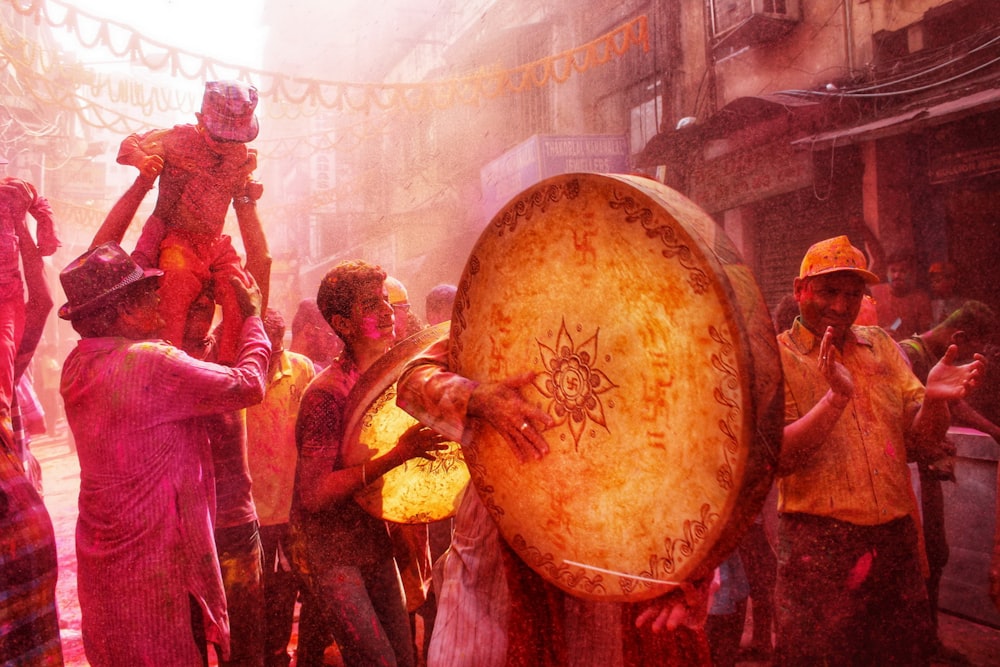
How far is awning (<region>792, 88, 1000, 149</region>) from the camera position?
6.23 m

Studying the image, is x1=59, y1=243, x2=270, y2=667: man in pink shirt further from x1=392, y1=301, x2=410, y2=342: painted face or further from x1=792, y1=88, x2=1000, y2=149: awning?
x1=792, y1=88, x2=1000, y2=149: awning

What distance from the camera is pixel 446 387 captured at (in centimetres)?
158

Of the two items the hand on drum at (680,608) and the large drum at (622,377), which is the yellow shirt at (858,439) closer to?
Answer: the hand on drum at (680,608)

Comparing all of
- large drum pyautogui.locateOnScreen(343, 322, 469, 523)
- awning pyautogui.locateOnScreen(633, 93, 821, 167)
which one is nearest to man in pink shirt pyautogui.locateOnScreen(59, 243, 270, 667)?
large drum pyautogui.locateOnScreen(343, 322, 469, 523)

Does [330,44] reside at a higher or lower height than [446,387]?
higher

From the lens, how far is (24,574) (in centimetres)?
231

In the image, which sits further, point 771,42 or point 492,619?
point 771,42

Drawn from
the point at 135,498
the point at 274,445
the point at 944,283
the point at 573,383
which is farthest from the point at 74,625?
the point at 944,283

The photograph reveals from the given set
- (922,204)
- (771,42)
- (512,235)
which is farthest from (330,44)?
(512,235)

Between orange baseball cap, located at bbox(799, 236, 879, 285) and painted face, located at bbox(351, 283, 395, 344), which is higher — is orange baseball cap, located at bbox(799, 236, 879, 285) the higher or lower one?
the higher one

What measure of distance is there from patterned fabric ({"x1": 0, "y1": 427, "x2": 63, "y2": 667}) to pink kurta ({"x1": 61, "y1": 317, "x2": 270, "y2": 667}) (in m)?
0.20

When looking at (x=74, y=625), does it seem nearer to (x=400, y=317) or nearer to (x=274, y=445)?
(x=274, y=445)

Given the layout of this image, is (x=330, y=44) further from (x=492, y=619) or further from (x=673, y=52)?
(x=492, y=619)

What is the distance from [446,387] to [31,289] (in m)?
2.47
